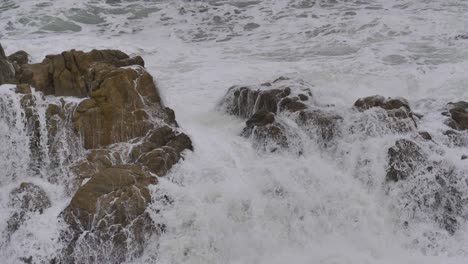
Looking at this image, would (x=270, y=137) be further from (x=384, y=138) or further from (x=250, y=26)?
(x=250, y=26)

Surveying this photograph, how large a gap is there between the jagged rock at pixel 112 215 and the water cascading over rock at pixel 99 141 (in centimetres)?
1

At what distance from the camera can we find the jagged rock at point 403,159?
23.9 feet

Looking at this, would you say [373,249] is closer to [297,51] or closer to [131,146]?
[131,146]

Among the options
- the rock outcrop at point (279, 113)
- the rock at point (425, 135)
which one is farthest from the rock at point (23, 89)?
the rock at point (425, 135)

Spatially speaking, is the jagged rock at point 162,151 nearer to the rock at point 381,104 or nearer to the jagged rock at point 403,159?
the rock at point 381,104

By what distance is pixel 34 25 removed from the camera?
17.1m

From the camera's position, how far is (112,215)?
6215mm

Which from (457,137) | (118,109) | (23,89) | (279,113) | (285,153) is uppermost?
(23,89)

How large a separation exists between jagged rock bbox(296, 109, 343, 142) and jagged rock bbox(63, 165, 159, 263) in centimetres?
287

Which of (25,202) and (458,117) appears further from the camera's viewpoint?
(458,117)

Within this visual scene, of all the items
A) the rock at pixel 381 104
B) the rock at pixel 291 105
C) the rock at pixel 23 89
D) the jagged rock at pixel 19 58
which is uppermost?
the rock at pixel 23 89

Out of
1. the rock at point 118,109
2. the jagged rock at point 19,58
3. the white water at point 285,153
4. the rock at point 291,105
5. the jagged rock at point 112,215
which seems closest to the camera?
the jagged rock at point 112,215

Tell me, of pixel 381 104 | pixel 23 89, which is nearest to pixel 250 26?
pixel 381 104

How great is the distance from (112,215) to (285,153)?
2846 millimetres
